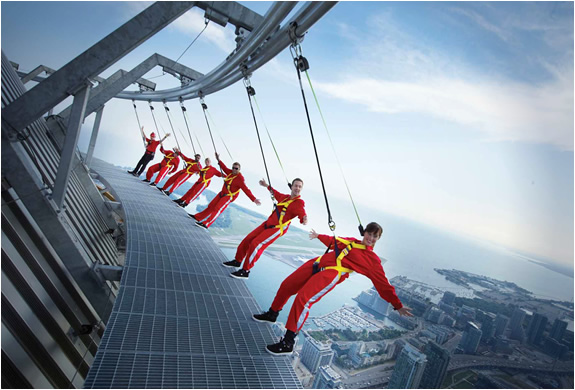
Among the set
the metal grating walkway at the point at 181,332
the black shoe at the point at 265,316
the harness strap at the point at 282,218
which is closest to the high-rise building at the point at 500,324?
the harness strap at the point at 282,218

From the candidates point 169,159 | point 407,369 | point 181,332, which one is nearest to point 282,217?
point 181,332

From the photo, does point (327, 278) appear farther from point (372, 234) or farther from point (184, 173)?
point (184, 173)

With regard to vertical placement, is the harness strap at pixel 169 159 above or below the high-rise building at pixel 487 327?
above

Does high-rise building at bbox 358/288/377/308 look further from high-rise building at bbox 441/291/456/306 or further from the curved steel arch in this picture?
the curved steel arch

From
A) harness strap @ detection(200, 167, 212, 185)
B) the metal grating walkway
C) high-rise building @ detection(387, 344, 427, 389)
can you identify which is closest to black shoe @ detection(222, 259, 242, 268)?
the metal grating walkway

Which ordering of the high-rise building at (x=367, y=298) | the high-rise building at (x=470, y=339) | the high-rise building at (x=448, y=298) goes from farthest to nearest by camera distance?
the high-rise building at (x=367, y=298), the high-rise building at (x=448, y=298), the high-rise building at (x=470, y=339)

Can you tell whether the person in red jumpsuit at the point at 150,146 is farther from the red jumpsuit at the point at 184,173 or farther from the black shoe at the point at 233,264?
the black shoe at the point at 233,264
